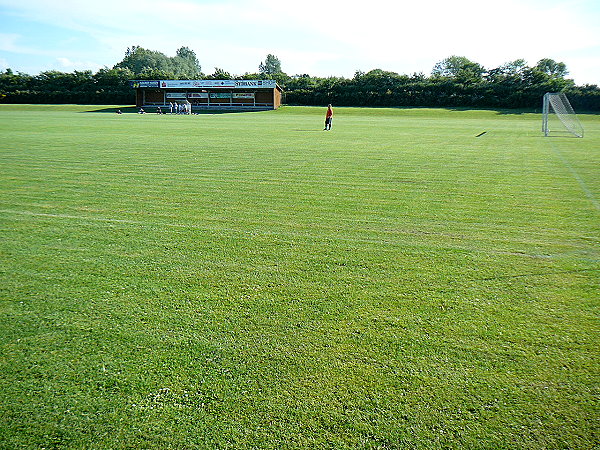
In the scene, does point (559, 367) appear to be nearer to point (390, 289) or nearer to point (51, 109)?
point (390, 289)

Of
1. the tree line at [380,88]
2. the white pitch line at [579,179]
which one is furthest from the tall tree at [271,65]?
the white pitch line at [579,179]

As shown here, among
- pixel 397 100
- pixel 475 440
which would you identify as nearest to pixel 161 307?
pixel 475 440

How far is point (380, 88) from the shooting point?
64688 mm

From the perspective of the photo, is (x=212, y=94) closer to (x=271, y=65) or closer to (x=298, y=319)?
(x=298, y=319)

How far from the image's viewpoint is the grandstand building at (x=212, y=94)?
2263 inches

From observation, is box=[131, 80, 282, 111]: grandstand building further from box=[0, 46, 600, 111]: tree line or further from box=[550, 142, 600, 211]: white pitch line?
box=[550, 142, 600, 211]: white pitch line

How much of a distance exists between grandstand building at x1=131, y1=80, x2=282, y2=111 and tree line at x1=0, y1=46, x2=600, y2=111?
25.6ft

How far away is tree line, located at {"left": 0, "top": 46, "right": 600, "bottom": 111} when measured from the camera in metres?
58.3

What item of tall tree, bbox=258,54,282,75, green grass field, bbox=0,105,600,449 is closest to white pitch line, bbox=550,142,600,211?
green grass field, bbox=0,105,600,449

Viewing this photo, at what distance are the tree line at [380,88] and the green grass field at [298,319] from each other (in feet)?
187

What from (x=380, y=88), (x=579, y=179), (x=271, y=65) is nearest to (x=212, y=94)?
(x=380, y=88)

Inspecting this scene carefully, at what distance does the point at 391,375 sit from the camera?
318 centimetres

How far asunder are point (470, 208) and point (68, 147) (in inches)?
569

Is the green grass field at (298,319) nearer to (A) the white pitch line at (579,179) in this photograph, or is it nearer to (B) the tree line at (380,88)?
(A) the white pitch line at (579,179)
